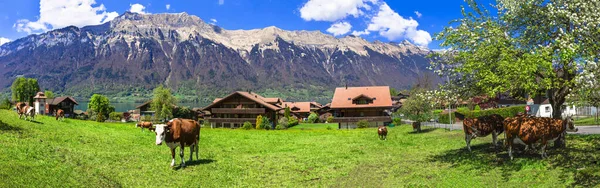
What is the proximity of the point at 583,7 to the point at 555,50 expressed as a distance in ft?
7.78

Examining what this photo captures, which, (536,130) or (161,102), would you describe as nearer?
(536,130)

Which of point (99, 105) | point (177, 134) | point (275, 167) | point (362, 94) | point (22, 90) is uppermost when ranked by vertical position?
point (22, 90)

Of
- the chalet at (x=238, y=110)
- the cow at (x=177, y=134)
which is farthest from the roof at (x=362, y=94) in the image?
the cow at (x=177, y=134)

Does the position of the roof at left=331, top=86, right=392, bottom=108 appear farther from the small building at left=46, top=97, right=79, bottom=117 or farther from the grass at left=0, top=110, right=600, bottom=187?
the small building at left=46, top=97, right=79, bottom=117

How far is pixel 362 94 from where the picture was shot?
270 ft

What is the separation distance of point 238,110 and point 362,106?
29.7 meters

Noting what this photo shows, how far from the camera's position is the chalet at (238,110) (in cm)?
8869

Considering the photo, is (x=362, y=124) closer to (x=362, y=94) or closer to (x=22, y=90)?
(x=362, y=94)

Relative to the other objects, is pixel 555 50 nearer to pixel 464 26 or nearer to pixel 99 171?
pixel 464 26

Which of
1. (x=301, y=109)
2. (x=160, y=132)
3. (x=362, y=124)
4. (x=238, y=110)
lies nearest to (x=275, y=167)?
(x=160, y=132)

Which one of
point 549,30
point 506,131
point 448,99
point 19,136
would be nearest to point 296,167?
point 448,99

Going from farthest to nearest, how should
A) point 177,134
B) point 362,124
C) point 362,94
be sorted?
1. point 362,94
2. point 362,124
3. point 177,134

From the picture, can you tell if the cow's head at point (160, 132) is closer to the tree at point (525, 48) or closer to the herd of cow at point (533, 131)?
the tree at point (525, 48)

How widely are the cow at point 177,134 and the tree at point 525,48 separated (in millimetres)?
14622
